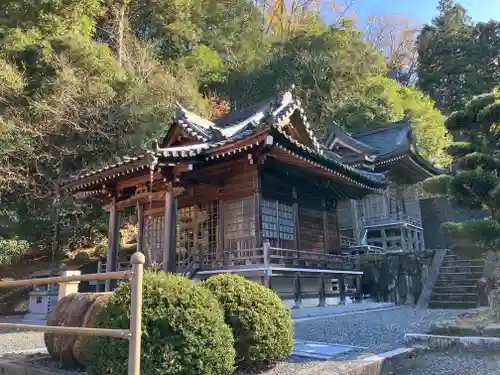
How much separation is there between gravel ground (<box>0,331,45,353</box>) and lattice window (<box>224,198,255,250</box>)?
586cm

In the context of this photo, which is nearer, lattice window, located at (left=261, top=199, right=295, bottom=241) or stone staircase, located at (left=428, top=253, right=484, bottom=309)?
lattice window, located at (left=261, top=199, right=295, bottom=241)

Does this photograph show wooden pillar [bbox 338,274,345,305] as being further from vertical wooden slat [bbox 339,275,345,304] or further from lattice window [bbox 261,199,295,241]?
lattice window [bbox 261,199,295,241]

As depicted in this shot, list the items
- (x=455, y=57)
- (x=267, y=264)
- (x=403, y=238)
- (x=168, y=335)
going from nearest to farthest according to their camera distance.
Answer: (x=168, y=335), (x=267, y=264), (x=403, y=238), (x=455, y=57)

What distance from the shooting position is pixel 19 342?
977cm

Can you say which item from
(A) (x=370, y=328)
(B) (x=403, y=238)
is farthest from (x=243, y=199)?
(B) (x=403, y=238)

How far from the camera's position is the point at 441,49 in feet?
138

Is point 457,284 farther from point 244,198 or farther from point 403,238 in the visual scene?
point 244,198

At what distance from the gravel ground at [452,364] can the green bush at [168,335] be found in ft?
9.66

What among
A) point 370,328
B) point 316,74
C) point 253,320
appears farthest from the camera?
point 316,74

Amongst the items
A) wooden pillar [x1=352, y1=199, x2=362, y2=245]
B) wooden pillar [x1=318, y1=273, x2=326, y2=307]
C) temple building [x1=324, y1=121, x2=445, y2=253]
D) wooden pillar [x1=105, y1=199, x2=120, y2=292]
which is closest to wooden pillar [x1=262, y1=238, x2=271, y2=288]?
wooden pillar [x1=318, y1=273, x2=326, y2=307]

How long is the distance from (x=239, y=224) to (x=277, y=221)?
1.30 m

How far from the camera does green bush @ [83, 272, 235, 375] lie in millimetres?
4227

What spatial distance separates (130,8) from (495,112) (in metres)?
25.1

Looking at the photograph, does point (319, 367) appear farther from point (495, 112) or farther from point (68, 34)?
point (68, 34)
